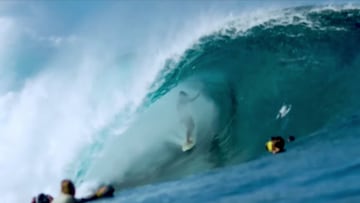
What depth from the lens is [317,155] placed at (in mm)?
15438

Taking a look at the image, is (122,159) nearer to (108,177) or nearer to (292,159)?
(108,177)

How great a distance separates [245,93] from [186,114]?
280 cm

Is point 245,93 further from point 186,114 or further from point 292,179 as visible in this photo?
point 292,179

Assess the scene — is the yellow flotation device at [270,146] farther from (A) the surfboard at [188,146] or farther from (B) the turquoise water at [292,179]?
(A) the surfboard at [188,146]

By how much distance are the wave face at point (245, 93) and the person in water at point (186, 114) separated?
21 centimetres

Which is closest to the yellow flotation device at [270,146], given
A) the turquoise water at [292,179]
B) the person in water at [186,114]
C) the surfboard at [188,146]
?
the turquoise water at [292,179]

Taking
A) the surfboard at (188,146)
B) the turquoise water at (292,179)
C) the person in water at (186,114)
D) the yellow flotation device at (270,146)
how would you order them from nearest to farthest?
the turquoise water at (292,179) → the yellow flotation device at (270,146) → the surfboard at (188,146) → the person in water at (186,114)

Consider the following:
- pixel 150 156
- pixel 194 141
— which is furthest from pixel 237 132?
pixel 150 156

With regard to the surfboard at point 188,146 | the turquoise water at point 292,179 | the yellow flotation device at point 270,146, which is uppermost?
the surfboard at point 188,146

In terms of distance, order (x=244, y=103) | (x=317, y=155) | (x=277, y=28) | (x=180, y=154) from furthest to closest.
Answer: (x=277, y=28)
(x=244, y=103)
(x=180, y=154)
(x=317, y=155)

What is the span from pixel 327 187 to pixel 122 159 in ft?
46.5

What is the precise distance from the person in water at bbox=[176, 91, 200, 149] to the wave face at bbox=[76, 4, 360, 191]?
0.21 m

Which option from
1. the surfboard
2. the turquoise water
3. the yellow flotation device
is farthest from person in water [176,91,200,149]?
the turquoise water

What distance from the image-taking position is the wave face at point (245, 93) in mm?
21922
